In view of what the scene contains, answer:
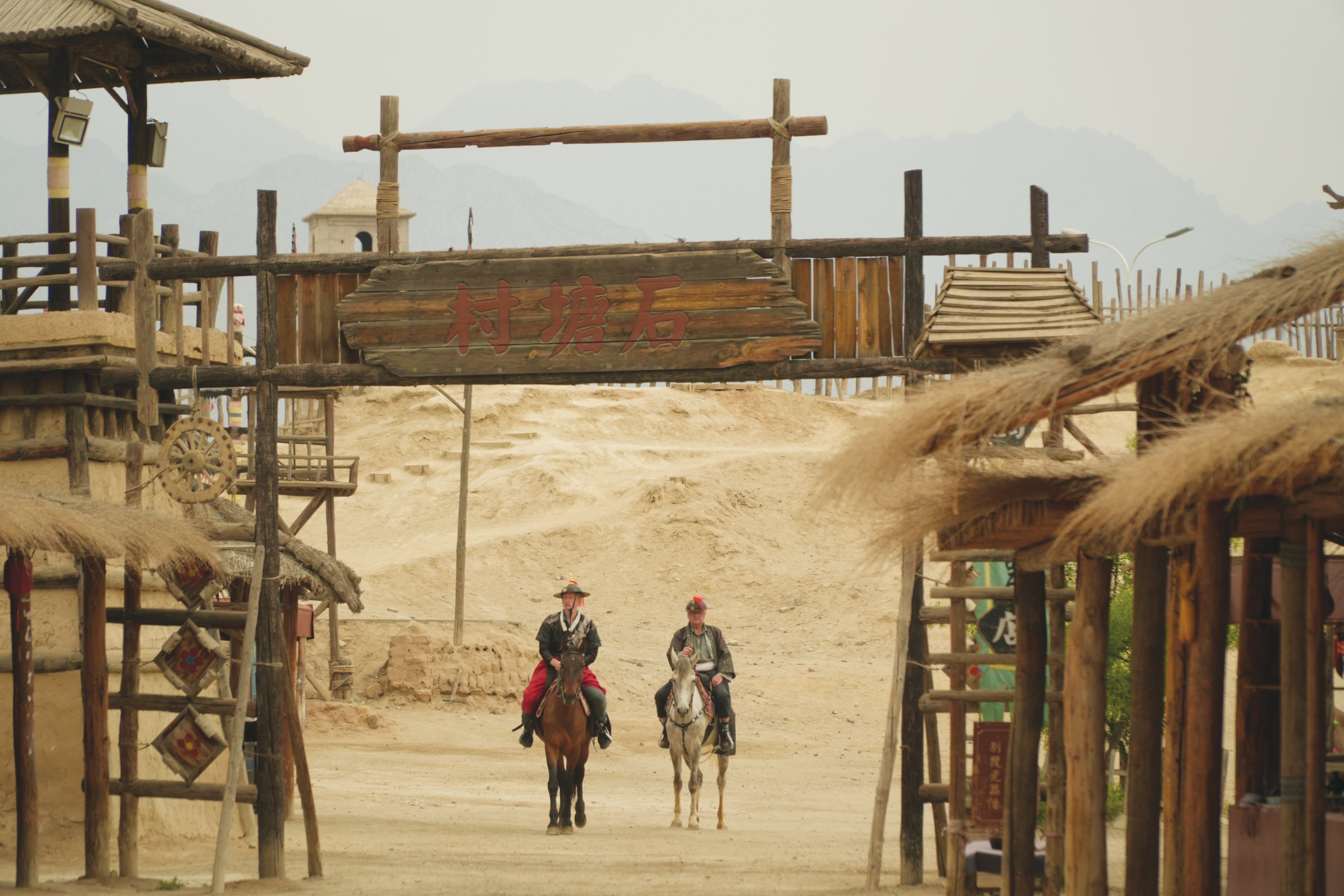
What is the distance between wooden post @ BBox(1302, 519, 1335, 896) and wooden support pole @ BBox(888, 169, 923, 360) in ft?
14.5

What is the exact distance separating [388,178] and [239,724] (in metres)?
4.25

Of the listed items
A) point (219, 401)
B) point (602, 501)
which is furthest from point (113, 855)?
point (602, 501)

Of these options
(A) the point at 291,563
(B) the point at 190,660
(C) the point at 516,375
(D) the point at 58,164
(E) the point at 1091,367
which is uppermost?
(D) the point at 58,164

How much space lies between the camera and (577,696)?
14164 millimetres

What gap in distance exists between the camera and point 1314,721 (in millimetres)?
6090

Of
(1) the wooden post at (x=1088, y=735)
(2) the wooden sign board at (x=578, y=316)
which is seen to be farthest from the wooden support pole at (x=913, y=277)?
(1) the wooden post at (x=1088, y=735)

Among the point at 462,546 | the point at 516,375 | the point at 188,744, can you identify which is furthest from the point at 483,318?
the point at 462,546

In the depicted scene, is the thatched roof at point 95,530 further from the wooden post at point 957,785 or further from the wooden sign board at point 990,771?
the wooden sign board at point 990,771

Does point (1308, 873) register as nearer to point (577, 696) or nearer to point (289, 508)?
point (577, 696)

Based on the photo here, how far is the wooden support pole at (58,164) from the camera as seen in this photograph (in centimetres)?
1292

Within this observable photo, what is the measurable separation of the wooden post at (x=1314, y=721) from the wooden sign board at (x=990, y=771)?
9.83 feet

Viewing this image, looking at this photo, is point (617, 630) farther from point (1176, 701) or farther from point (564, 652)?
point (1176, 701)

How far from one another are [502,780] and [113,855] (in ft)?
26.5

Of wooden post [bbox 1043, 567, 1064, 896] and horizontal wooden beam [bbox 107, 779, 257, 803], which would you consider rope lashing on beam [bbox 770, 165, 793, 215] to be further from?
horizontal wooden beam [bbox 107, 779, 257, 803]
